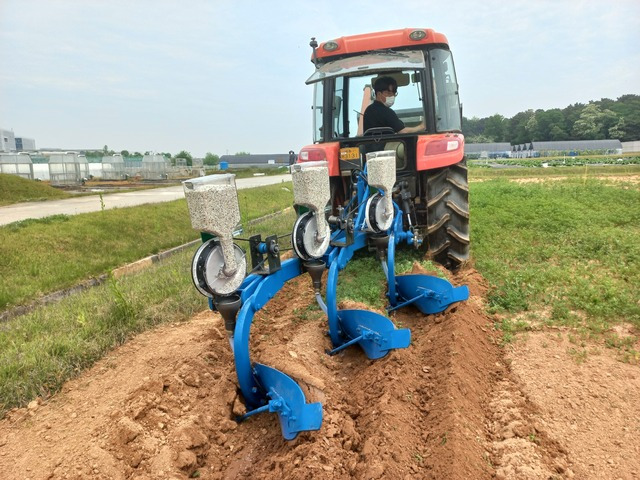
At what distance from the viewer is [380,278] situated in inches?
197

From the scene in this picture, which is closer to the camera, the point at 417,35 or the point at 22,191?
the point at 417,35

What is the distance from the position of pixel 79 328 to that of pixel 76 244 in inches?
171

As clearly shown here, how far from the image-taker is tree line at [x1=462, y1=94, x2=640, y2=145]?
60469 millimetres

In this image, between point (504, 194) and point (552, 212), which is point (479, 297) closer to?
point (552, 212)

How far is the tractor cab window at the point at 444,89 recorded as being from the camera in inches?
207

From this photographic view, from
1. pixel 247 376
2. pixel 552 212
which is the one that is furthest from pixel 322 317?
pixel 552 212

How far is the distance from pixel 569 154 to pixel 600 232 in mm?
49374

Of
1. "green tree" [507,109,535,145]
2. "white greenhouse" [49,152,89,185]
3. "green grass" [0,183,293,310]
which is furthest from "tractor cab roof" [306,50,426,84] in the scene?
"green tree" [507,109,535,145]

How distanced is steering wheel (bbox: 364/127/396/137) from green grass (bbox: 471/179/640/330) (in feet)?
5.73

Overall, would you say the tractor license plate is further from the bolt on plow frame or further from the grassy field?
the grassy field

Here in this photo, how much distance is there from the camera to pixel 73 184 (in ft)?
82.6

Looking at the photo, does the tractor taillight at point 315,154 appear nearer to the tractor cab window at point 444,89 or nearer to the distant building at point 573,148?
the tractor cab window at point 444,89

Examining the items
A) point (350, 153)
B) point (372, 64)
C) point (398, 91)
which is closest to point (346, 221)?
point (350, 153)

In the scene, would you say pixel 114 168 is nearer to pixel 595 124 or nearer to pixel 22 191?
pixel 22 191
